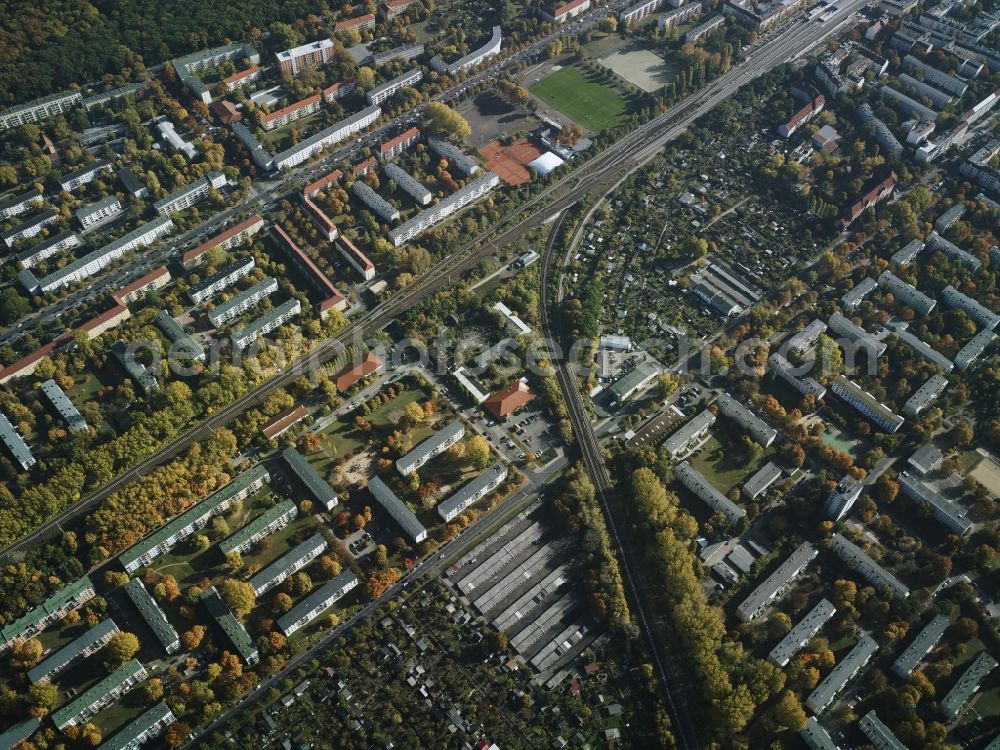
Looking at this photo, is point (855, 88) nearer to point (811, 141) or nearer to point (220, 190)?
point (811, 141)

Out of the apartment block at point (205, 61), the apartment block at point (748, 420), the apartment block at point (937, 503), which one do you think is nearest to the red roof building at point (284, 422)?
the apartment block at point (748, 420)

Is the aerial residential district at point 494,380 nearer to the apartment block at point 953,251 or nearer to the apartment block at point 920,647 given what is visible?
the apartment block at point 920,647

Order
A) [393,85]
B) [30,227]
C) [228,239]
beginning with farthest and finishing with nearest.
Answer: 1. [393,85]
2. [228,239]
3. [30,227]

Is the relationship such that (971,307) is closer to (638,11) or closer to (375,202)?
(375,202)

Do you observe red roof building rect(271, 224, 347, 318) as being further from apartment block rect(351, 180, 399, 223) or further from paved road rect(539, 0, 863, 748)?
paved road rect(539, 0, 863, 748)

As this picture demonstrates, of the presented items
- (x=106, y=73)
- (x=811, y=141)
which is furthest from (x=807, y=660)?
(x=106, y=73)

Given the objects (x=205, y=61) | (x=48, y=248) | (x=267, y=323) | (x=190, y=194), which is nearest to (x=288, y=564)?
(x=267, y=323)
